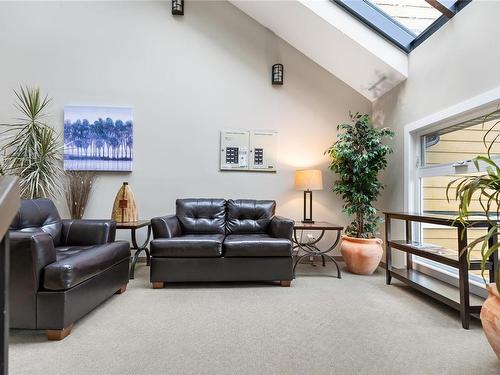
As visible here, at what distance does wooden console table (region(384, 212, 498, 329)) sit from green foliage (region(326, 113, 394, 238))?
0.43m

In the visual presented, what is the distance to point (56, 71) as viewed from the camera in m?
3.63

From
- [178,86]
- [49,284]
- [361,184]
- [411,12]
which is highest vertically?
[411,12]

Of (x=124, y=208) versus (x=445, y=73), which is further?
(x=124, y=208)

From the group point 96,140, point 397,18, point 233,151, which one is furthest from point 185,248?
point 397,18

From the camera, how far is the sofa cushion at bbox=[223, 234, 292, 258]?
2.62 meters

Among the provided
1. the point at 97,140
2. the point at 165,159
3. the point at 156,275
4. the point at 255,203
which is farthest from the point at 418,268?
the point at 97,140

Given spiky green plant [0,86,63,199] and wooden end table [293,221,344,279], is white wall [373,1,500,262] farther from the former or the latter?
spiky green plant [0,86,63,199]

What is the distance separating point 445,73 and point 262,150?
218 centimetres

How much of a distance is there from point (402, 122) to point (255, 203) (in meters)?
2.05

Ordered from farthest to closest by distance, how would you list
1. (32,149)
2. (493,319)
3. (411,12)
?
(32,149) < (411,12) < (493,319)

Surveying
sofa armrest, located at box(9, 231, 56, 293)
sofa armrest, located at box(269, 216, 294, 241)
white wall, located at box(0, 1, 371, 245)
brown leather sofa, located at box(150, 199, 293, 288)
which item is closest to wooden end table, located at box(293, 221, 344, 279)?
sofa armrest, located at box(269, 216, 294, 241)

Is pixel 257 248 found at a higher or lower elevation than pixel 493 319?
higher

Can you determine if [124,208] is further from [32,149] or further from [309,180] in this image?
[309,180]

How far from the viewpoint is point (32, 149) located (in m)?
3.22
